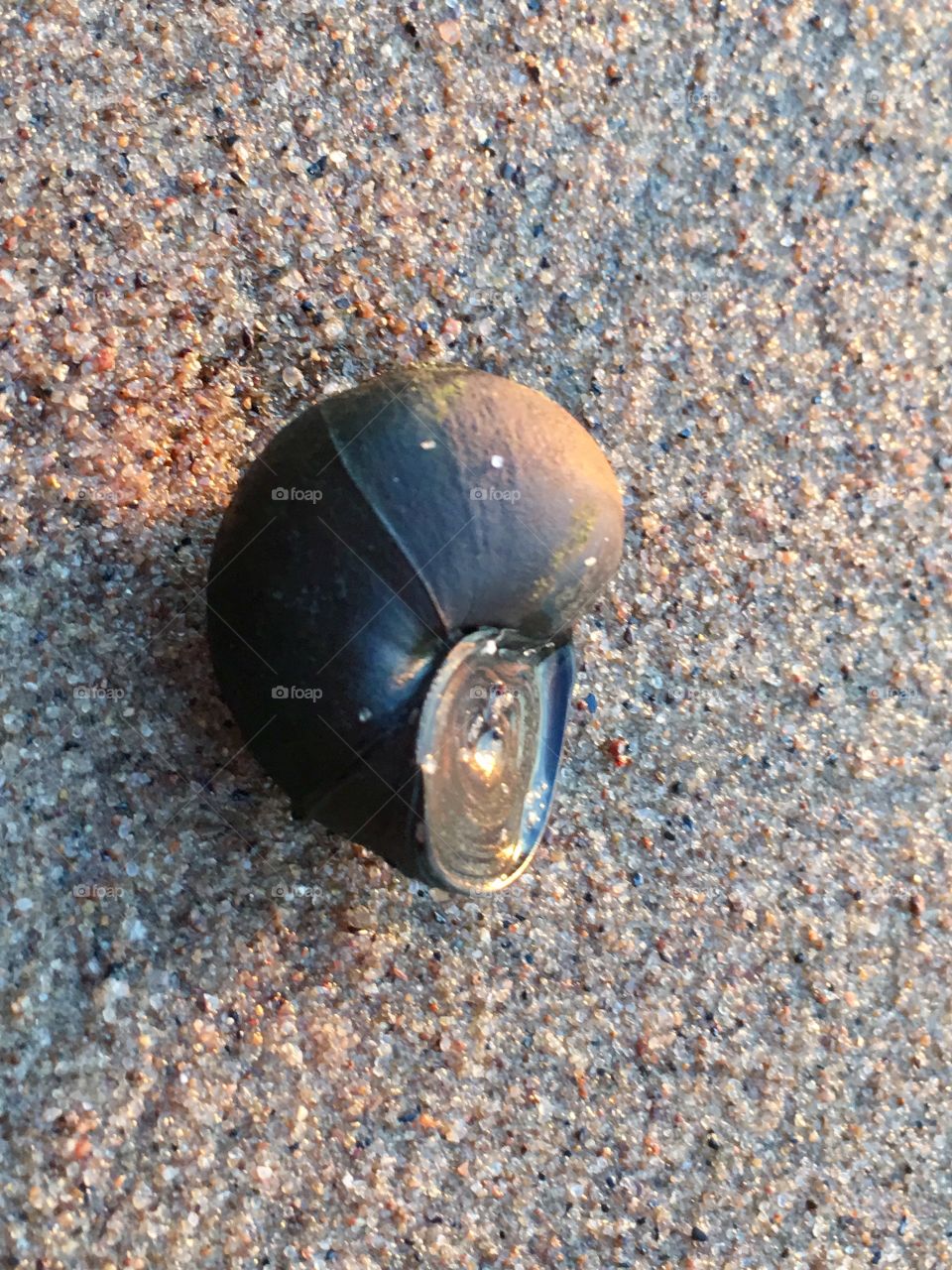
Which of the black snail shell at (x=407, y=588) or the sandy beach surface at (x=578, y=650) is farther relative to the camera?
the sandy beach surface at (x=578, y=650)

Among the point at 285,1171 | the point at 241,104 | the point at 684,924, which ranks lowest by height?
the point at 684,924

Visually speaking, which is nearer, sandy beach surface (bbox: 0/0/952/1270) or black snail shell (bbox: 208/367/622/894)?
black snail shell (bbox: 208/367/622/894)

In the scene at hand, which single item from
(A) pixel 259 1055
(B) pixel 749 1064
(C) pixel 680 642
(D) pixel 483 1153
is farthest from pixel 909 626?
(A) pixel 259 1055

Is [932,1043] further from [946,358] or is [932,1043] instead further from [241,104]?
[241,104]

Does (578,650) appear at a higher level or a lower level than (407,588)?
lower
